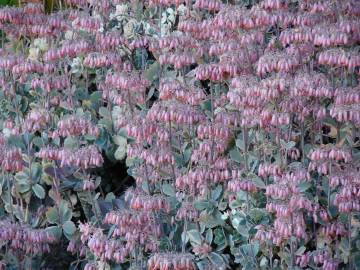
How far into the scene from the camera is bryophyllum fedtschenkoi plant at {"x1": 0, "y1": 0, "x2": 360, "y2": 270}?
4539 mm

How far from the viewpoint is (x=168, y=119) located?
15.1ft

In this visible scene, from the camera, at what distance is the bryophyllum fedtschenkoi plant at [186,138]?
14.9 ft

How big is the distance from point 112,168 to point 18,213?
73 cm

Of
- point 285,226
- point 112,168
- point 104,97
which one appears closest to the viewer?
point 285,226

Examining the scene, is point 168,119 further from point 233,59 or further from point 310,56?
point 310,56

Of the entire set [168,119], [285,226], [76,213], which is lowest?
[76,213]

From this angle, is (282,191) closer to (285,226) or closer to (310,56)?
(285,226)

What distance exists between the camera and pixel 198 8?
5297 mm

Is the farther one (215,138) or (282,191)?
(215,138)

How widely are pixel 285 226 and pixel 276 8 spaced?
1146 mm

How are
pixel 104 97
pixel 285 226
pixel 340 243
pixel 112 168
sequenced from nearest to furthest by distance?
pixel 285 226
pixel 340 243
pixel 104 97
pixel 112 168

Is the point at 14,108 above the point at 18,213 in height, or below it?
above

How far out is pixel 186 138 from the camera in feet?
17.2

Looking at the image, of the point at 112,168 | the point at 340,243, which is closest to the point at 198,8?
the point at 112,168
